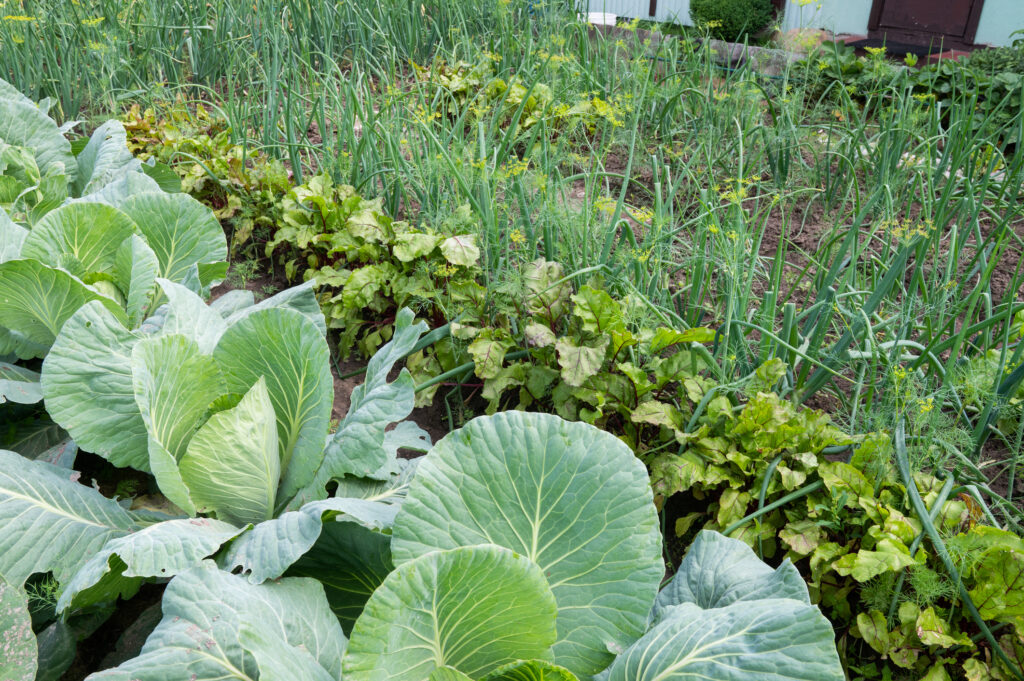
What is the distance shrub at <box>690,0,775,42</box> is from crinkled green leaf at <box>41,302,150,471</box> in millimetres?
6496

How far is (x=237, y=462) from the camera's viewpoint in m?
1.35

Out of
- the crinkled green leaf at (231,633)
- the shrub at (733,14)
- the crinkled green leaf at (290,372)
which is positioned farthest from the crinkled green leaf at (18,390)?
the shrub at (733,14)

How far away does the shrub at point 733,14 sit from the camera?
6867mm

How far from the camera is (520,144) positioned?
3.25 meters

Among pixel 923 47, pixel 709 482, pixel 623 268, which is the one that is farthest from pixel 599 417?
pixel 923 47

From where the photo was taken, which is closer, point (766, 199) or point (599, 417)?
point (599, 417)

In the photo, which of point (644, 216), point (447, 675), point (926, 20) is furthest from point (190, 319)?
point (926, 20)

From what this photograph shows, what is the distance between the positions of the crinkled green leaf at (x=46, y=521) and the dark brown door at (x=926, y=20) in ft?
22.1

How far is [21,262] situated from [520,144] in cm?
212

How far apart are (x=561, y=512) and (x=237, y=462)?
2.06 feet

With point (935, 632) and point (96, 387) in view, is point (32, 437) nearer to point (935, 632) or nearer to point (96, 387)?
point (96, 387)

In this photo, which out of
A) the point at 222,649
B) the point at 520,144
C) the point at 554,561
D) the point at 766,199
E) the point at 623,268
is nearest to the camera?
the point at 222,649

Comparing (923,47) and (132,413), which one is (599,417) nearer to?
(132,413)

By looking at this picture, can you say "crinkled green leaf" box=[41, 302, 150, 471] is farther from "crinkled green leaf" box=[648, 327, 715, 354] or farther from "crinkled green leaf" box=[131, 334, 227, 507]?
"crinkled green leaf" box=[648, 327, 715, 354]
